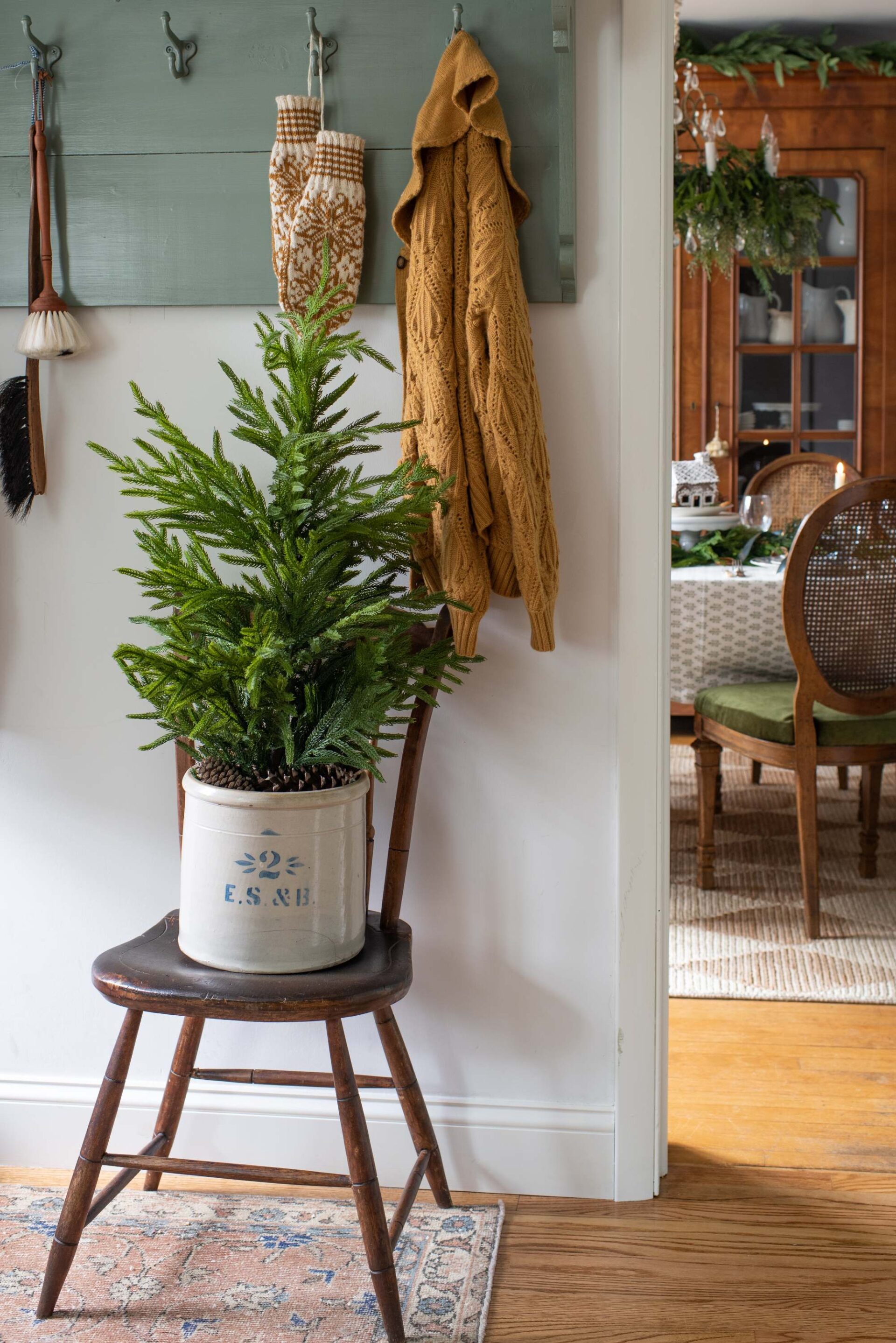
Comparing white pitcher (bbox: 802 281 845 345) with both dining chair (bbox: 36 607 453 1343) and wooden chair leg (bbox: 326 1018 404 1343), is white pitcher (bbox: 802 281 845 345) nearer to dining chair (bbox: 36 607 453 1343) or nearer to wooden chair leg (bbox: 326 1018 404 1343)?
dining chair (bbox: 36 607 453 1343)

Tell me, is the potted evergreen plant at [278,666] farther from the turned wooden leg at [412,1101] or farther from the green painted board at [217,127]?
the green painted board at [217,127]

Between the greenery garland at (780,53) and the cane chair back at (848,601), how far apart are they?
8.99 feet

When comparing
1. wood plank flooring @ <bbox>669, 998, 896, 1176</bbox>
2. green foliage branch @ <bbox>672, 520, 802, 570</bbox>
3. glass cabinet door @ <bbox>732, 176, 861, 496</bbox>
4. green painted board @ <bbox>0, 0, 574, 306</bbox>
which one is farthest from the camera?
glass cabinet door @ <bbox>732, 176, 861, 496</bbox>

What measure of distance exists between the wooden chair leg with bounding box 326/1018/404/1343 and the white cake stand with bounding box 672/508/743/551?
2221mm

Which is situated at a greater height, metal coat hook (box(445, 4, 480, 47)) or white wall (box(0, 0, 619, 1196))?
metal coat hook (box(445, 4, 480, 47))

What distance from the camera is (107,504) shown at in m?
1.71

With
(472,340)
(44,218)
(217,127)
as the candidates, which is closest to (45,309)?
(44,218)

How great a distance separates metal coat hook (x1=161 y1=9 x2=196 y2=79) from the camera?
156cm

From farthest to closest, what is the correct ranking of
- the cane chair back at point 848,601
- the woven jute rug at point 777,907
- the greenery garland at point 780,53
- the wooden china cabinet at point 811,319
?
the wooden china cabinet at point 811,319, the greenery garland at point 780,53, the cane chair back at point 848,601, the woven jute rug at point 777,907

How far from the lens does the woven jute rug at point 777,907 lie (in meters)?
2.43

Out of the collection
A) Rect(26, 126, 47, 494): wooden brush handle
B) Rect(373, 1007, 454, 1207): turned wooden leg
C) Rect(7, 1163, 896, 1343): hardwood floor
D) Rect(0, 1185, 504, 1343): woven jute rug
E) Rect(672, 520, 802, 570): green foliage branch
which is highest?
Rect(26, 126, 47, 494): wooden brush handle

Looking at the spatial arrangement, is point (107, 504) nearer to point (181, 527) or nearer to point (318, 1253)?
point (181, 527)

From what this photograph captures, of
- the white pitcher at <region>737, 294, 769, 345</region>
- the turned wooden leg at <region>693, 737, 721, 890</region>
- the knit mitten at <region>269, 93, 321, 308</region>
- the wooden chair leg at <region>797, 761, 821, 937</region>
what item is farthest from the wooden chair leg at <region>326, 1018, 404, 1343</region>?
the white pitcher at <region>737, 294, 769, 345</region>

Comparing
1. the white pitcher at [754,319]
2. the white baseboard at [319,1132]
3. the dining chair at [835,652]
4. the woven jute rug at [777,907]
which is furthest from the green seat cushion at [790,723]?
the white pitcher at [754,319]
